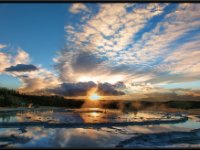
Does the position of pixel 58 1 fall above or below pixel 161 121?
above

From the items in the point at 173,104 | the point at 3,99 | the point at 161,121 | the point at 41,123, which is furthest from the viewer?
the point at 173,104

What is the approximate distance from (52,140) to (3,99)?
26360 millimetres

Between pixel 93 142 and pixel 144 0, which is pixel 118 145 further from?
pixel 144 0

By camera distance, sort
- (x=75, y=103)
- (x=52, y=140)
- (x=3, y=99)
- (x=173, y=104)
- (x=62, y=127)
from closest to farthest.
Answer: (x=52, y=140), (x=62, y=127), (x=3, y=99), (x=173, y=104), (x=75, y=103)

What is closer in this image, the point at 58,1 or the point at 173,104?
the point at 58,1

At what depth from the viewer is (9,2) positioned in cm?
404

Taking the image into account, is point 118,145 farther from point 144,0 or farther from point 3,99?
point 3,99

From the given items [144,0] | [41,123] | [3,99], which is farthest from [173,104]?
[144,0]

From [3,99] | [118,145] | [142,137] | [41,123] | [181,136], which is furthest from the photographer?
[3,99]

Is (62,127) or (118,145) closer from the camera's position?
(118,145)

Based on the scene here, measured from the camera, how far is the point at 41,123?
568 inches

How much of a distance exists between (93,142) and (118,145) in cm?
94

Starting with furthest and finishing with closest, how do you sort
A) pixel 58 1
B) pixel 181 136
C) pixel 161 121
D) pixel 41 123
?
1. pixel 161 121
2. pixel 41 123
3. pixel 181 136
4. pixel 58 1

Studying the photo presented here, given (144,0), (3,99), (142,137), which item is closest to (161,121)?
(142,137)
